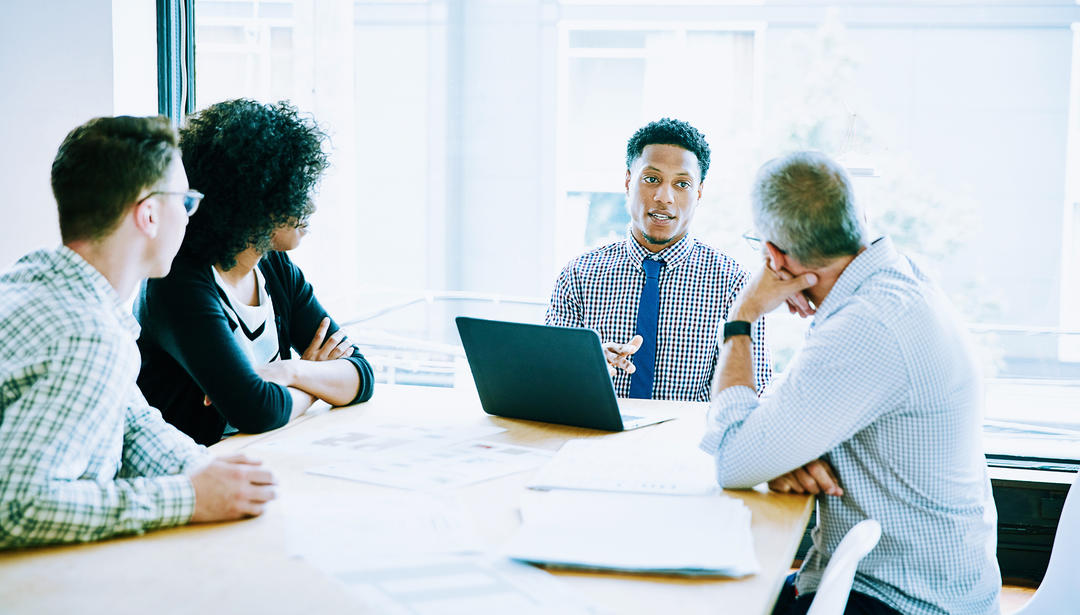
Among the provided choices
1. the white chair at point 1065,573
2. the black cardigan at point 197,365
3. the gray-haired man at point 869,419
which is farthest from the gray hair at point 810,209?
the black cardigan at point 197,365

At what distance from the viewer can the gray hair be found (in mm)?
1420

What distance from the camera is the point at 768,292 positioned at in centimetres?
156

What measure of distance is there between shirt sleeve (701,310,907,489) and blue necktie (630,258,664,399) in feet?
3.48

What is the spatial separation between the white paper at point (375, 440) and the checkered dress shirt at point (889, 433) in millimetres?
→ 502

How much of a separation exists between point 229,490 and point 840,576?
2.54 ft

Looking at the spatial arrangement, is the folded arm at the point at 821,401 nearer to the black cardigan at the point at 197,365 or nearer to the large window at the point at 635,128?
the black cardigan at the point at 197,365

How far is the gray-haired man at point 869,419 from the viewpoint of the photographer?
1332 millimetres

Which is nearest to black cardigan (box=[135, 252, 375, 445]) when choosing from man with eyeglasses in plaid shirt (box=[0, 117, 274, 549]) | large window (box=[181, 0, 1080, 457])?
man with eyeglasses in plaid shirt (box=[0, 117, 274, 549])

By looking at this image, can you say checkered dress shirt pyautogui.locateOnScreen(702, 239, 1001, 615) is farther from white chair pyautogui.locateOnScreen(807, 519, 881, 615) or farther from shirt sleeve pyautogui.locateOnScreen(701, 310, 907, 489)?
white chair pyautogui.locateOnScreen(807, 519, 881, 615)

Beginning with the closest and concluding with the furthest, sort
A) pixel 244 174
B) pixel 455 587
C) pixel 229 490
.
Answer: pixel 455 587
pixel 229 490
pixel 244 174

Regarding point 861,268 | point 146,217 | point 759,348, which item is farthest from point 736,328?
point 146,217

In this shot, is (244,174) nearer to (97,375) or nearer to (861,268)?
(97,375)

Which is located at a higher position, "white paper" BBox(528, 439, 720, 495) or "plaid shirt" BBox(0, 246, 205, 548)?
"plaid shirt" BBox(0, 246, 205, 548)

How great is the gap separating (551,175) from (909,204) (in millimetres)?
1308
